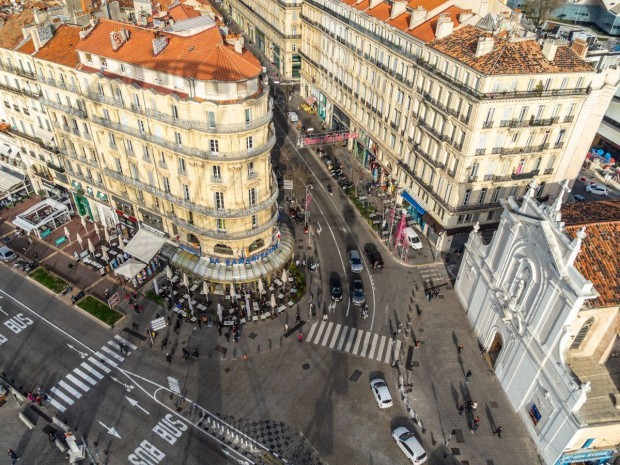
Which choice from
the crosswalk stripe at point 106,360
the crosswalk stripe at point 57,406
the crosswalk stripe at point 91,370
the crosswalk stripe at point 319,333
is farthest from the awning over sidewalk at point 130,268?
the crosswalk stripe at point 319,333

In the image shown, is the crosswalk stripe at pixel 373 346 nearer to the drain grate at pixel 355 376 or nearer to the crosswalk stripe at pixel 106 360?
the drain grate at pixel 355 376

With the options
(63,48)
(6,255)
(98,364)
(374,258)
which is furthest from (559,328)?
(6,255)

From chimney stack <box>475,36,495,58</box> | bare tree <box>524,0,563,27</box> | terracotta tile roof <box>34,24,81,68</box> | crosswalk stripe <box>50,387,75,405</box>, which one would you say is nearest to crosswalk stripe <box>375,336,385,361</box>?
crosswalk stripe <box>50,387,75,405</box>

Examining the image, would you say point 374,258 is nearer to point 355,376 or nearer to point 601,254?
point 355,376

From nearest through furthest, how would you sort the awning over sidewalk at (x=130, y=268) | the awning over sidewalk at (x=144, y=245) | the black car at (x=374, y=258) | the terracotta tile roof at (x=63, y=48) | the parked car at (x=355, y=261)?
1. the terracotta tile roof at (x=63, y=48)
2. the awning over sidewalk at (x=130, y=268)
3. the awning over sidewalk at (x=144, y=245)
4. the parked car at (x=355, y=261)
5. the black car at (x=374, y=258)

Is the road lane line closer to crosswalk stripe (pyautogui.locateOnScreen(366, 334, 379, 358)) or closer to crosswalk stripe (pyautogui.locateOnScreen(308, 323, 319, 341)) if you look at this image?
crosswalk stripe (pyautogui.locateOnScreen(308, 323, 319, 341))
